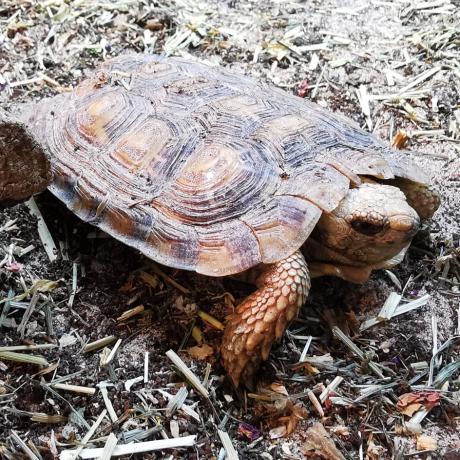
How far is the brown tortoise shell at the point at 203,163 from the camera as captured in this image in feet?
10.1

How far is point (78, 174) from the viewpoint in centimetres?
351

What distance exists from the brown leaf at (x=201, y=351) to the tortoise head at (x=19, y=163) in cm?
106

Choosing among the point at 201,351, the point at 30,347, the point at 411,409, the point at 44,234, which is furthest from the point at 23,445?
the point at 411,409

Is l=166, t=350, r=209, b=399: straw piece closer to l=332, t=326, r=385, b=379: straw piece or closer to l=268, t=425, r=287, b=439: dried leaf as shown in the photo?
l=268, t=425, r=287, b=439: dried leaf

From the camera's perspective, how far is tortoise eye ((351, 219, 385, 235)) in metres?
3.05

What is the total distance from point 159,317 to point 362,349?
3.41 feet

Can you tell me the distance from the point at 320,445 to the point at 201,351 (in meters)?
0.74

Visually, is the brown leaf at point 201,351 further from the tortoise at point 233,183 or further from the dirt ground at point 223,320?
the tortoise at point 233,183

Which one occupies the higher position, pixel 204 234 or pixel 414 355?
pixel 204 234

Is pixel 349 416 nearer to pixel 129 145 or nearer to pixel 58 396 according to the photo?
pixel 58 396

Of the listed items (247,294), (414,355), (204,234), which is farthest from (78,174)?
(414,355)

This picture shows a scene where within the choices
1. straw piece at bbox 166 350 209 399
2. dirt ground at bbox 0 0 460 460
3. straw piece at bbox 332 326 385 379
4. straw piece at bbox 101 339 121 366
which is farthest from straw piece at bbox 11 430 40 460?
straw piece at bbox 332 326 385 379

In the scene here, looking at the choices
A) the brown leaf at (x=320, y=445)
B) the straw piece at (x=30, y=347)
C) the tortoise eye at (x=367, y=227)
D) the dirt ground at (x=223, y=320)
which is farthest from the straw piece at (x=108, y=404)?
the tortoise eye at (x=367, y=227)

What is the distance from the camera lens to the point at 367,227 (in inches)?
121
